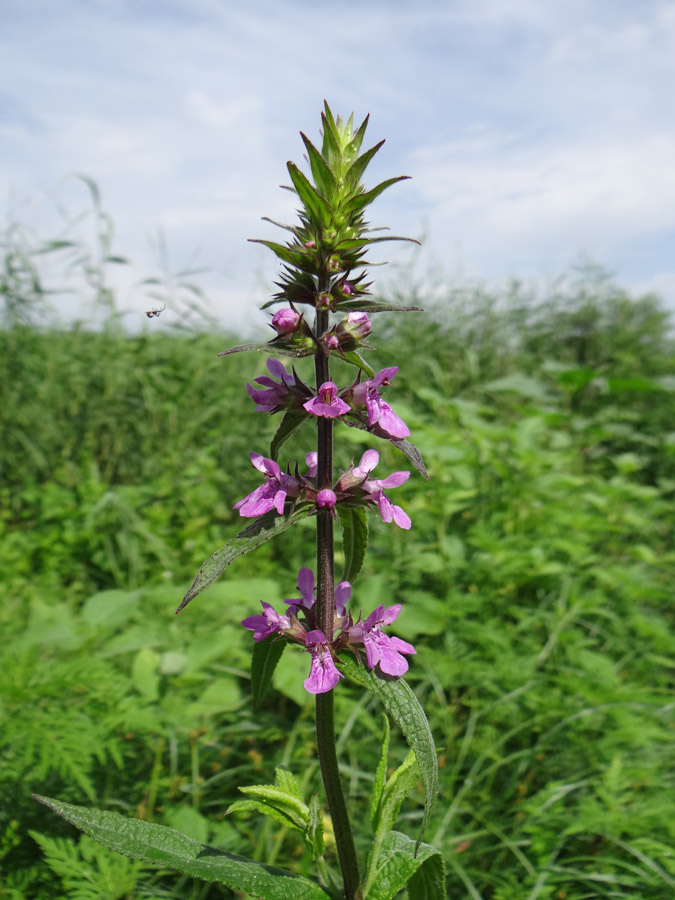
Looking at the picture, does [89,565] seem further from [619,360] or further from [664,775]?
[619,360]

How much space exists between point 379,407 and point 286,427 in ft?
0.62

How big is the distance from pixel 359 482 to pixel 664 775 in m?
1.63

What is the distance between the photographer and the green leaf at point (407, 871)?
1222 millimetres

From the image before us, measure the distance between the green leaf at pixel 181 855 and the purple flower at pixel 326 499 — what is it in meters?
0.66

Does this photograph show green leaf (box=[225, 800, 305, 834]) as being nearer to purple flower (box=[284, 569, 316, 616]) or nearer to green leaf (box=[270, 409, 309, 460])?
purple flower (box=[284, 569, 316, 616])

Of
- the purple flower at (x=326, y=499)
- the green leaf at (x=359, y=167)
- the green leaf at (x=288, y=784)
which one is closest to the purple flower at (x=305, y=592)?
the purple flower at (x=326, y=499)

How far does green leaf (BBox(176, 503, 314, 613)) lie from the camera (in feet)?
3.32

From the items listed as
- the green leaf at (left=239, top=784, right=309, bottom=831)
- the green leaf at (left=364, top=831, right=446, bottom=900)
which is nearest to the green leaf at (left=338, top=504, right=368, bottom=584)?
the green leaf at (left=239, top=784, right=309, bottom=831)

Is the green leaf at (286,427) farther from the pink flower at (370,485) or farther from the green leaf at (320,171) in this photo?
the green leaf at (320,171)

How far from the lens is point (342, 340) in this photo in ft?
3.92

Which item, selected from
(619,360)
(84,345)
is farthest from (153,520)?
(619,360)

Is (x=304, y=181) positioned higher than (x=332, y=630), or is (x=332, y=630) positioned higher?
(x=304, y=181)

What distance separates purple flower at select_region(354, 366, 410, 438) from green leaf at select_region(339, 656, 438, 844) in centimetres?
45

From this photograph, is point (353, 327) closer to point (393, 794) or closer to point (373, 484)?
point (373, 484)
